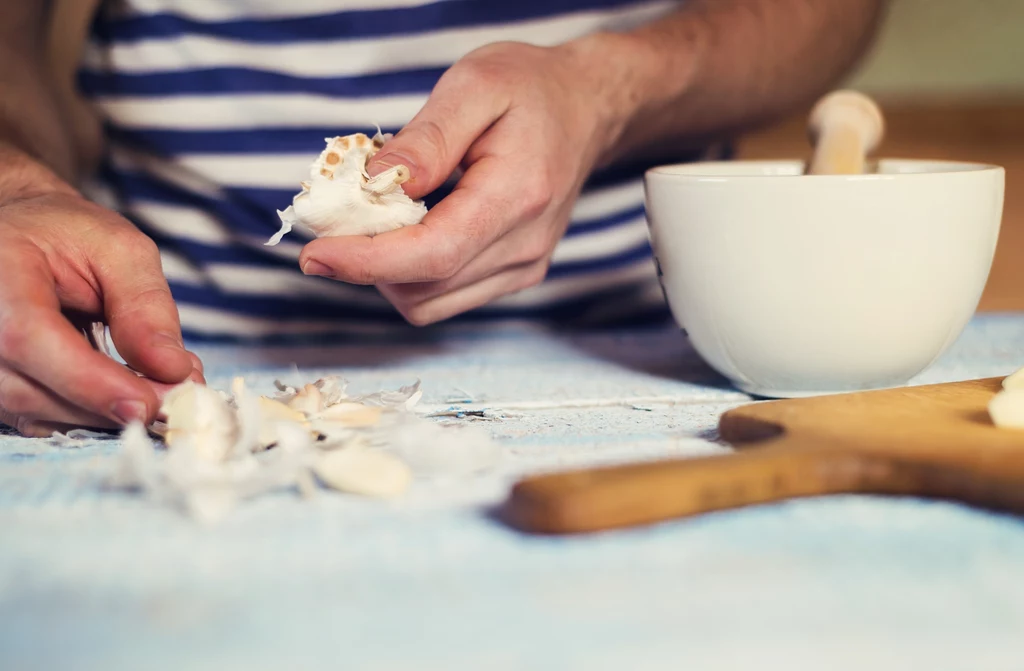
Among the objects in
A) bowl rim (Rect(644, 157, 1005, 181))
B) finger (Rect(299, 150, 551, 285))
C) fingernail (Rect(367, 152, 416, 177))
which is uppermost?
bowl rim (Rect(644, 157, 1005, 181))

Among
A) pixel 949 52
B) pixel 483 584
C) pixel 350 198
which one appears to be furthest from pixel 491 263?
pixel 949 52

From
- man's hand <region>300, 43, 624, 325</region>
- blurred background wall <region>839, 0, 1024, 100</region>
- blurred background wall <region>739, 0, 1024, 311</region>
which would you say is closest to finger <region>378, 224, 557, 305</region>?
man's hand <region>300, 43, 624, 325</region>

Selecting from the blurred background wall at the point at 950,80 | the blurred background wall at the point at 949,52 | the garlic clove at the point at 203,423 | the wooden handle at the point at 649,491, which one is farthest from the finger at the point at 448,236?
the blurred background wall at the point at 949,52

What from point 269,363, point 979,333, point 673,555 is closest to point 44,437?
point 269,363

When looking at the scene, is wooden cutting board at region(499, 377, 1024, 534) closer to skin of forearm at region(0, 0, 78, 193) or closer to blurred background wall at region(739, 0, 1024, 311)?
skin of forearm at region(0, 0, 78, 193)

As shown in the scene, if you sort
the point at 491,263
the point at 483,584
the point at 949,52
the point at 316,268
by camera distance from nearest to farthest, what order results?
the point at 483,584, the point at 316,268, the point at 491,263, the point at 949,52

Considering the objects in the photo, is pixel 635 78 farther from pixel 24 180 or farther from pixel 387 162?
pixel 24 180

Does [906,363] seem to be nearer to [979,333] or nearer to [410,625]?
[979,333]

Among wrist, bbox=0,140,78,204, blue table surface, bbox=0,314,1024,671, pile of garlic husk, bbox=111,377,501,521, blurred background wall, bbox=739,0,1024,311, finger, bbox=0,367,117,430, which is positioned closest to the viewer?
blue table surface, bbox=0,314,1024,671
